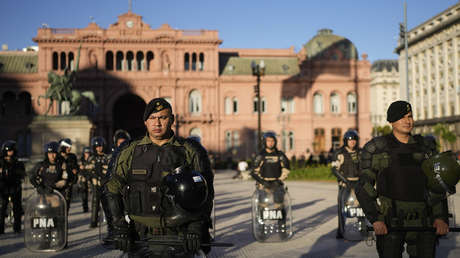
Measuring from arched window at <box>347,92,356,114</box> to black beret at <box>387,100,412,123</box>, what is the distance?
5004 cm

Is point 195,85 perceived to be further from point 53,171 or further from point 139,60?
point 53,171

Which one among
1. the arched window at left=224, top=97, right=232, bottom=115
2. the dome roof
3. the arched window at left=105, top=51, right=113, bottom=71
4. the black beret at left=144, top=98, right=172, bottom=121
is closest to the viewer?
the black beret at left=144, top=98, right=172, bottom=121

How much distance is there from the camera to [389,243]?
444 cm

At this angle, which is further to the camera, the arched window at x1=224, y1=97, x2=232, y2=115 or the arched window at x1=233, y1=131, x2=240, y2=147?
the arched window at x1=224, y1=97, x2=232, y2=115

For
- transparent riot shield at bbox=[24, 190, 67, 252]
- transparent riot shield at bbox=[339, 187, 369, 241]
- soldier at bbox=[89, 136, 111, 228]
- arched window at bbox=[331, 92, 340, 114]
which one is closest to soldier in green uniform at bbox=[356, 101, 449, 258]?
transparent riot shield at bbox=[339, 187, 369, 241]

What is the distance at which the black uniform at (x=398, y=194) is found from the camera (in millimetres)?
4395

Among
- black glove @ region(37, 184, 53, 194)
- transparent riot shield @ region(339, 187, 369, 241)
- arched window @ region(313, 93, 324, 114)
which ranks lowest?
transparent riot shield @ region(339, 187, 369, 241)

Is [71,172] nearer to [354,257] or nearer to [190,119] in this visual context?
[354,257]

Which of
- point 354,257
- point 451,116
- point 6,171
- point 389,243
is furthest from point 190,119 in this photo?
point 389,243

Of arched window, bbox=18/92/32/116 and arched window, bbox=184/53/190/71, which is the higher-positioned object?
arched window, bbox=184/53/190/71

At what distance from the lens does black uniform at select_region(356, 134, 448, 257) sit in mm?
4395

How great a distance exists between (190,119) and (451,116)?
28566mm

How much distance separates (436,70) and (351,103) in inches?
479

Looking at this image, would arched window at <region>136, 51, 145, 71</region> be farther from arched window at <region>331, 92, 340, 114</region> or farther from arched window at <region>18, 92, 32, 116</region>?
arched window at <region>331, 92, 340, 114</region>
